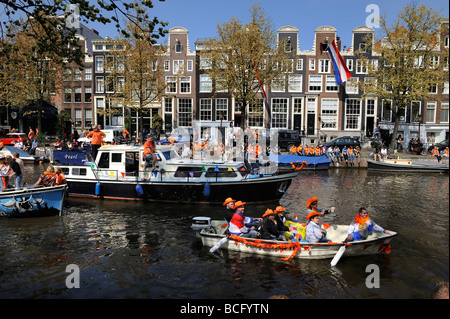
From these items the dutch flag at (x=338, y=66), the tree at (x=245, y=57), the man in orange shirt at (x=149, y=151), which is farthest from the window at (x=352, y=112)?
the man in orange shirt at (x=149, y=151)

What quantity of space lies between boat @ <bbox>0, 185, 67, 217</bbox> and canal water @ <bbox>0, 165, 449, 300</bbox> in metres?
0.37

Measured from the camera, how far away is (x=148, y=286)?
970 centimetres

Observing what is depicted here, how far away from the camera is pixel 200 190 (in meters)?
18.0

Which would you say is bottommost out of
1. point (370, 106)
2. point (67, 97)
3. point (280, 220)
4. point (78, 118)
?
point (280, 220)

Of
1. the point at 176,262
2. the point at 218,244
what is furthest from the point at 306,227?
the point at 176,262

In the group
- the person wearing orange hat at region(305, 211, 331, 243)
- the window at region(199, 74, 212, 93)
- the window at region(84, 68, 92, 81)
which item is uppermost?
the window at region(84, 68, 92, 81)

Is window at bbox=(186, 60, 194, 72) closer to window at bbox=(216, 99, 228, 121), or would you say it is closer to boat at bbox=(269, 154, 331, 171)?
window at bbox=(216, 99, 228, 121)

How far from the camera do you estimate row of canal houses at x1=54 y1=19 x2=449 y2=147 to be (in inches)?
1815

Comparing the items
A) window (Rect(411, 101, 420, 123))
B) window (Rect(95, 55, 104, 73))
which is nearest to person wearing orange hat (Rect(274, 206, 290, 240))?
window (Rect(411, 101, 420, 123))

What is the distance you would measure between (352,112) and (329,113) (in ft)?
9.69

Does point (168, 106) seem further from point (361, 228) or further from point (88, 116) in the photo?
point (361, 228)

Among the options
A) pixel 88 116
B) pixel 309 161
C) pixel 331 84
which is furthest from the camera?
pixel 88 116

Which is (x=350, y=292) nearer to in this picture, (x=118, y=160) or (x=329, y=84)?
(x=118, y=160)

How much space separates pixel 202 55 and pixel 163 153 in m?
20.5
